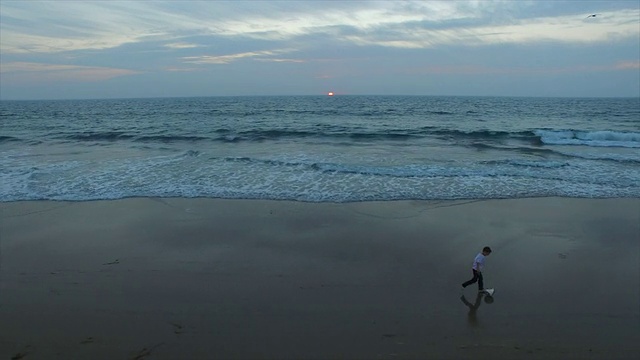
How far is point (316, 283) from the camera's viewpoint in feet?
26.3

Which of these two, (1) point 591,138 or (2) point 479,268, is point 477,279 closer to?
(2) point 479,268

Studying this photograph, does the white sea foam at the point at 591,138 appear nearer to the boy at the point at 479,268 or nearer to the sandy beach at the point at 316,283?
the sandy beach at the point at 316,283

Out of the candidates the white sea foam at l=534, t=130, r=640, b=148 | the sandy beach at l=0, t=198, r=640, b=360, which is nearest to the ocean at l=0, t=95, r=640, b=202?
the white sea foam at l=534, t=130, r=640, b=148

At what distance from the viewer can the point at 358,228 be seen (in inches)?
431

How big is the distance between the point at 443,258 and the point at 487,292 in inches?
63.5

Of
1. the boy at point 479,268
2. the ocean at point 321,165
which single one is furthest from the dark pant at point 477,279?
the ocean at point 321,165

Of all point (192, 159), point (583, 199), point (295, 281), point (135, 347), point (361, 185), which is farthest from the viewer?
point (192, 159)

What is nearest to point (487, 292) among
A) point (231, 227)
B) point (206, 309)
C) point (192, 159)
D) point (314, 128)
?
point (206, 309)

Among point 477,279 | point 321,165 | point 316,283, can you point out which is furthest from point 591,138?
point 316,283

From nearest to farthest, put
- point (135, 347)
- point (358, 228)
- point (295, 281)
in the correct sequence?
1. point (135, 347)
2. point (295, 281)
3. point (358, 228)

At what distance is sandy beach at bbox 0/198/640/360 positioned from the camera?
245 inches

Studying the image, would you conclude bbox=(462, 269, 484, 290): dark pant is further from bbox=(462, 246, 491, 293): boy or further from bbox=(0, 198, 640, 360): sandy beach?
bbox=(0, 198, 640, 360): sandy beach

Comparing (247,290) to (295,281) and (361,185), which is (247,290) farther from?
(361,185)

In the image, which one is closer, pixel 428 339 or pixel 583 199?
pixel 428 339
